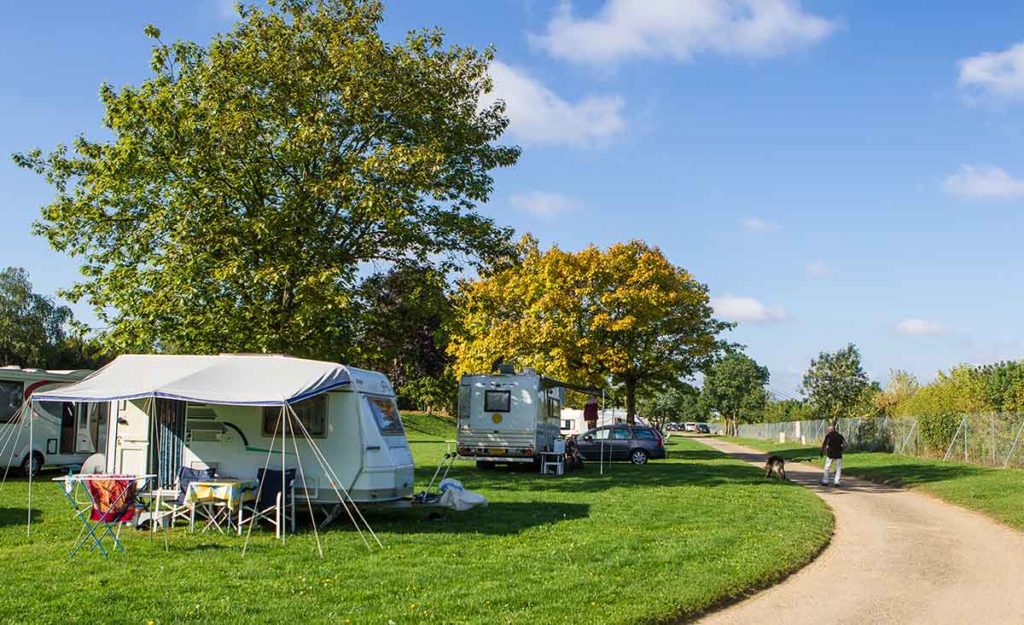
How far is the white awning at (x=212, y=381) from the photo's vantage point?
451 inches

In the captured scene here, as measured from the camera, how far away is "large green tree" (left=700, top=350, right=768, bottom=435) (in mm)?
100938

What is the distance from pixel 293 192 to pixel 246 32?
4.03 metres

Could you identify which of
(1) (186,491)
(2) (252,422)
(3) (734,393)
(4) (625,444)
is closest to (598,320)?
(4) (625,444)

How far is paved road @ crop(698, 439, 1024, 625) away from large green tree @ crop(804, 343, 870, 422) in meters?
55.3

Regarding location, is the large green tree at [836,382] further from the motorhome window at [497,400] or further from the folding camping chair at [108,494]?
the folding camping chair at [108,494]

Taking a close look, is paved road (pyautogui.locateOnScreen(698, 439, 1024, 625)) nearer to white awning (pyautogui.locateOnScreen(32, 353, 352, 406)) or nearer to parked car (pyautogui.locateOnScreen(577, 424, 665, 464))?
white awning (pyautogui.locateOnScreen(32, 353, 352, 406))

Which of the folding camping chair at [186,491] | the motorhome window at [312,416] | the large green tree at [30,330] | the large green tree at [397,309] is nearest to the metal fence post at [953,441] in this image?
the large green tree at [397,309]

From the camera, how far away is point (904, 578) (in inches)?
384

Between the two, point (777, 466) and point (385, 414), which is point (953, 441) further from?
point (385, 414)

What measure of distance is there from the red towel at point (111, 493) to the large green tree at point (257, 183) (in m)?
6.78

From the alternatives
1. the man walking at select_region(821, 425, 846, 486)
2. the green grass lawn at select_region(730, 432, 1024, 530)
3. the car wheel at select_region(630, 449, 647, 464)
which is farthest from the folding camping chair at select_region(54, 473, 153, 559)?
the car wheel at select_region(630, 449, 647, 464)

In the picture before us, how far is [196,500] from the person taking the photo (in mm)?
11797

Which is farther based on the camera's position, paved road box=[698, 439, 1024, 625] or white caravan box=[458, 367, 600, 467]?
white caravan box=[458, 367, 600, 467]

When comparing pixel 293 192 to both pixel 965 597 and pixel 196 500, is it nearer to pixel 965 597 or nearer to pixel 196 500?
pixel 196 500
